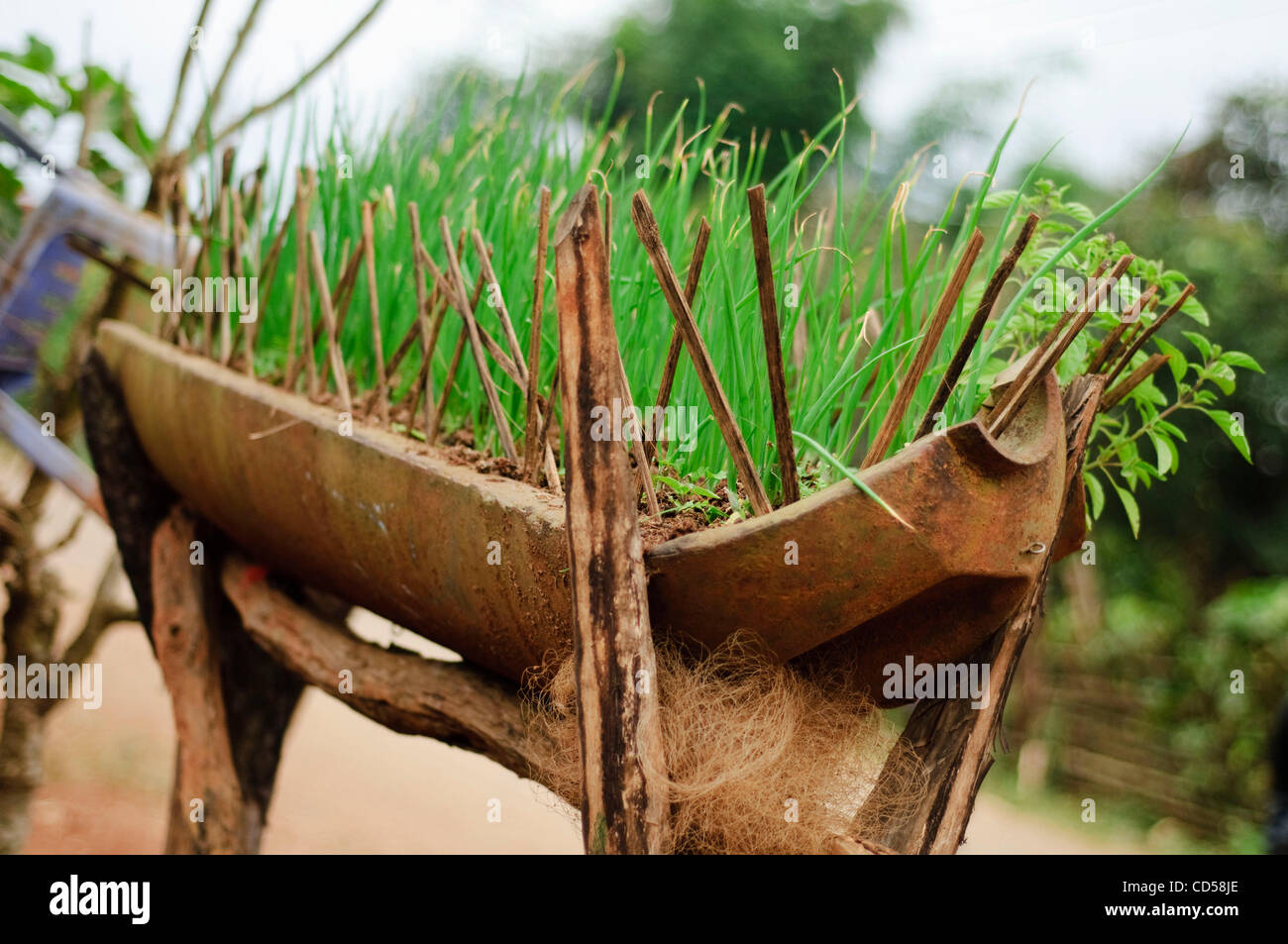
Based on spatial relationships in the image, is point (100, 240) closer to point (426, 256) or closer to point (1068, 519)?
point (426, 256)

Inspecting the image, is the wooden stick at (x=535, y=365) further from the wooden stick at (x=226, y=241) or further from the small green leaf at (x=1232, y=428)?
the wooden stick at (x=226, y=241)

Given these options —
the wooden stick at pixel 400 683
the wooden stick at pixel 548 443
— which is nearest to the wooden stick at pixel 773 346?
the wooden stick at pixel 548 443

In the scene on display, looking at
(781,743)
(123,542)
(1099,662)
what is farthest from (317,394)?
(1099,662)

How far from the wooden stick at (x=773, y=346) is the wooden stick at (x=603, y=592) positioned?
0.15 metres

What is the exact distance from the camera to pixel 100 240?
2637mm

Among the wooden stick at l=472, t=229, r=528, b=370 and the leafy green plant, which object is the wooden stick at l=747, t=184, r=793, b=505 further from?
the wooden stick at l=472, t=229, r=528, b=370

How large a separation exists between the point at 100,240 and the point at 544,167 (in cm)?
142

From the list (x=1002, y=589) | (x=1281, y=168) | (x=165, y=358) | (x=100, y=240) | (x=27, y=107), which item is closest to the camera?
(x=1002, y=589)

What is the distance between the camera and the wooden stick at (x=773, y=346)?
958 mm

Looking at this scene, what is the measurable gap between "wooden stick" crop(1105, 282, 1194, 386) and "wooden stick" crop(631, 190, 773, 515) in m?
0.46

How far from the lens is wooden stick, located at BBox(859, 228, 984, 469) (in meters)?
1.02

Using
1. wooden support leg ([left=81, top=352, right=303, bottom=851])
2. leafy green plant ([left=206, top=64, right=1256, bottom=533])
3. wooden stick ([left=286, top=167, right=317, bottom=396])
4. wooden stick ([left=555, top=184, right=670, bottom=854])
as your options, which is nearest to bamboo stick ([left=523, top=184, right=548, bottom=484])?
leafy green plant ([left=206, top=64, right=1256, bottom=533])

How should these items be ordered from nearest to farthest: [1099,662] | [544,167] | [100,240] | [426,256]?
[426,256]
[544,167]
[100,240]
[1099,662]
